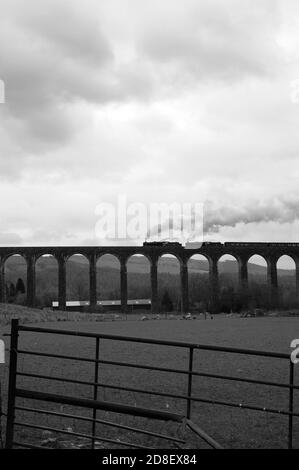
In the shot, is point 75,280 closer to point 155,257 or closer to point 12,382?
point 155,257

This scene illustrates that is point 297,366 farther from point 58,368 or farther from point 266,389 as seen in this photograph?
point 58,368

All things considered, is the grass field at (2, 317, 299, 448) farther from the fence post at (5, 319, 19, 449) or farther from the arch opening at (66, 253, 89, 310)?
the arch opening at (66, 253, 89, 310)

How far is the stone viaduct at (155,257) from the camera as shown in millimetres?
56469

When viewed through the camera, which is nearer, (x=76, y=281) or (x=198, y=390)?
(x=198, y=390)

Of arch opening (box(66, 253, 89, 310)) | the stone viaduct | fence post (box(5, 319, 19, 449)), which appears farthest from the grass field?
arch opening (box(66, 253, 89, 310))

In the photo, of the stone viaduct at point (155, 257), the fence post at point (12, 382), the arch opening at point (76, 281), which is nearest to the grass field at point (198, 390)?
the fence post at point (12, 382)

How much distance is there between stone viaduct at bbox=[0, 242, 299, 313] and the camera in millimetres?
56469

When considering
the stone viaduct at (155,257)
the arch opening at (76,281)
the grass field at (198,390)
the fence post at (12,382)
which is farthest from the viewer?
the arch opening at (76,281)

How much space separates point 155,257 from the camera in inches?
2340

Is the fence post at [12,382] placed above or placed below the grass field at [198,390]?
above

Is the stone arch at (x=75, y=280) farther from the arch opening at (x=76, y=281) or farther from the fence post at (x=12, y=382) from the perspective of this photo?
the fence post at (x=12, y=382)

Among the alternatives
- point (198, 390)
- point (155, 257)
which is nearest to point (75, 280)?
point (155, 257)

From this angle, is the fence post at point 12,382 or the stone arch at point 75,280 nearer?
the fence post at point 12,382

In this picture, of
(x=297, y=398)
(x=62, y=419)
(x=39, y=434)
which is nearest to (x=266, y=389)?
(x=297, y=398)
